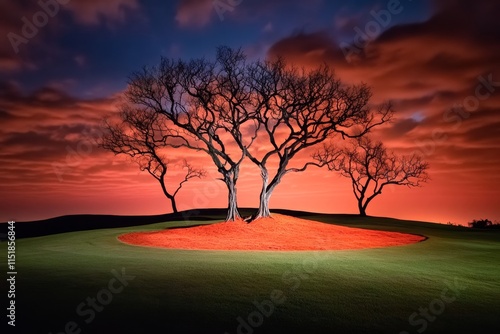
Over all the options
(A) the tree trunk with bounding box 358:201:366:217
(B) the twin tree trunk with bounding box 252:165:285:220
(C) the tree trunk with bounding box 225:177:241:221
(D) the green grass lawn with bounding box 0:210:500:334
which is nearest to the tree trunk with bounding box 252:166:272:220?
(B) the twin tree trunk with bounding box 252:165:285:220

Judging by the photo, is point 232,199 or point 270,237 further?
point 232,199

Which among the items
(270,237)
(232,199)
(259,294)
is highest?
(232,199)

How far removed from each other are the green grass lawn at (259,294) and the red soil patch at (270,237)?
18.0 feet

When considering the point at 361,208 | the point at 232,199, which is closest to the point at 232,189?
the point at 232,199

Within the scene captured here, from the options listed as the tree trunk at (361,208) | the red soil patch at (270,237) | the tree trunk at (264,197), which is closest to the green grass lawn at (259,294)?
the red soil patch at (270,237)

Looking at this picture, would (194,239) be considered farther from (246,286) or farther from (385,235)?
(246,286)

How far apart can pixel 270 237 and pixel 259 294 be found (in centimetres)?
1713

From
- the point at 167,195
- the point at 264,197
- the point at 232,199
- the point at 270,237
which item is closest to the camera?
the point at 270,237

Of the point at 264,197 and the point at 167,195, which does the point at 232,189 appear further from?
the point at 167,195

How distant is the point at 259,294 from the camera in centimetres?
991

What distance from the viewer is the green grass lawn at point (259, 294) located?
7.79 meters

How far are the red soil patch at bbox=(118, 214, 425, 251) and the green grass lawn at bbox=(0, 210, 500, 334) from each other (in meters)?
5.50

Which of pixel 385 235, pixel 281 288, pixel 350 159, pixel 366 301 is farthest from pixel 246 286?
pixel 350 159

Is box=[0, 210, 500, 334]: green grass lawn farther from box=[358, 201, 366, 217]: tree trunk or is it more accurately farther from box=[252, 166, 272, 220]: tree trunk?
box=[358, 201, 366, 217]: tree trunk
